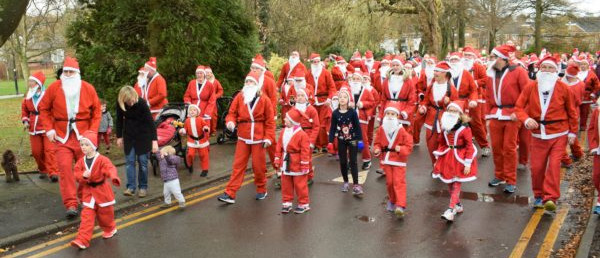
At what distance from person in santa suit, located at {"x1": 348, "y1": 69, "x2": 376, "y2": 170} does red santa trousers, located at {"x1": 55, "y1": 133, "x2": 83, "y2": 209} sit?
5.27 m

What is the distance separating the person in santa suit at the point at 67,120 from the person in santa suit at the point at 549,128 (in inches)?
244

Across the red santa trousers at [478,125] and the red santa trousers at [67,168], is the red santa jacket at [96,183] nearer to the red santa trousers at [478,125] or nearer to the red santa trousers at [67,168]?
the red santa trousers at [67,168]

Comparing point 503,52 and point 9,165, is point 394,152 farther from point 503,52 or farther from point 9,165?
point 9,165

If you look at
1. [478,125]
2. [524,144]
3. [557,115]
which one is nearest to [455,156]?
[557,115]

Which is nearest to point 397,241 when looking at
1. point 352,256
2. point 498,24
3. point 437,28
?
point 352,256

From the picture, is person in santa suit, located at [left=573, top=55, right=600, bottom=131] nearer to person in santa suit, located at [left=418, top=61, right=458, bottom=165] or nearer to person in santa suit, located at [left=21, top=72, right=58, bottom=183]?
person in santa suit, located at [left=418, top=61, right=458, bottom=165]

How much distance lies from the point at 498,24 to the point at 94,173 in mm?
49094

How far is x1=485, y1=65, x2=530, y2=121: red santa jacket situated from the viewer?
8477 millimetres

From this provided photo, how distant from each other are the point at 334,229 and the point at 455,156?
194 cm

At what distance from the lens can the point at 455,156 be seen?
7.20 meters

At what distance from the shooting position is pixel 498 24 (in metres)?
49.7

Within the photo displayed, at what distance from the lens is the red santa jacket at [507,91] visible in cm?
848

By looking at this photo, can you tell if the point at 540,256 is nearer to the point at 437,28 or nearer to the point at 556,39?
the point at 437,28

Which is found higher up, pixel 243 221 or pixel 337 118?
pixel 337 118
